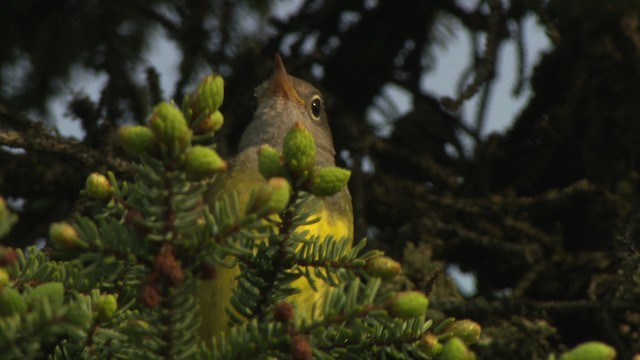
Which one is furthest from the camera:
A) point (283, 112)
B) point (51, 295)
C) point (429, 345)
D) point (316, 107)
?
point (316, 107)

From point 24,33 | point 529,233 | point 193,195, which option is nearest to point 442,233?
point 529,233

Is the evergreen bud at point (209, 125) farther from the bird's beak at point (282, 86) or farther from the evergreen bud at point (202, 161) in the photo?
the bird's beak at point (282, 86)

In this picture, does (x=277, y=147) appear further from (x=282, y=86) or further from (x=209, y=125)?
(x=209, y=125)

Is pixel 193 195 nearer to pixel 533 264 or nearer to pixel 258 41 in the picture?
pixel 533 264

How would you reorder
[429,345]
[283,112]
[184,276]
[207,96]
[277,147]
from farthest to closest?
[283,112] < [277,147] < [429,345] < [207,96] < [184,276]

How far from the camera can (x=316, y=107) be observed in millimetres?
4668

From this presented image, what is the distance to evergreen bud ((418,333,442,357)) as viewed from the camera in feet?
6.17

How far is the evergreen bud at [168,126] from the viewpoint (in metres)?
1.48

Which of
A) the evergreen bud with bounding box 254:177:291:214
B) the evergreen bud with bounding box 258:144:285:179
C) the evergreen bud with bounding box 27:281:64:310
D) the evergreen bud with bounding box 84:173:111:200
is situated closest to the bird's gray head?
the evergreen bud with bounding box 84:173:111:200

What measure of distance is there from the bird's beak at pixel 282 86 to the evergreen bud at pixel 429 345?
241 centimetres

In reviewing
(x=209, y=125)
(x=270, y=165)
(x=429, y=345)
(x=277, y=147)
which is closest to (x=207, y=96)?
(x=209, y=125)

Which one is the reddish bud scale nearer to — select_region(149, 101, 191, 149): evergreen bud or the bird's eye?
select_region(149, 101, 191, 149): evergreen bud

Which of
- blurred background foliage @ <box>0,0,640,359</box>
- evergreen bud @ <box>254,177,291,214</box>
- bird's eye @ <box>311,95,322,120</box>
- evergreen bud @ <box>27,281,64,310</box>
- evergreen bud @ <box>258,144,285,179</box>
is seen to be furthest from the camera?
bird's eye @ <box>311,95,322,120</box>

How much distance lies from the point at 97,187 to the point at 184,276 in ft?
1.01
